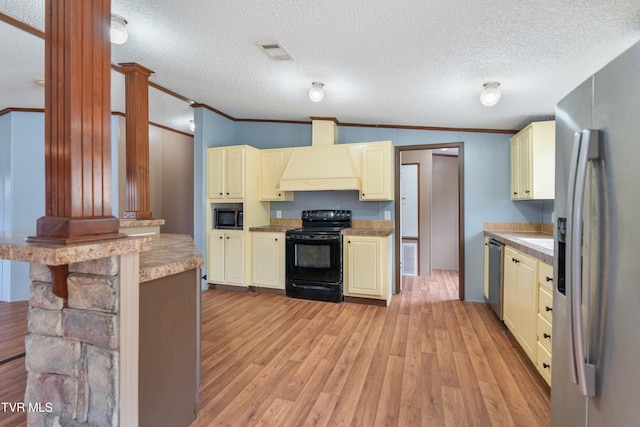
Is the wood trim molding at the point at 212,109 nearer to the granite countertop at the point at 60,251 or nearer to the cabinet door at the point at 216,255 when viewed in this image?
the cabinet door at the point at 216,255

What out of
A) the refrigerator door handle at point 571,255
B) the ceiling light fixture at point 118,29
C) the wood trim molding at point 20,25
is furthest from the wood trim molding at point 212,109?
the refrigerator door handle at point 571,255

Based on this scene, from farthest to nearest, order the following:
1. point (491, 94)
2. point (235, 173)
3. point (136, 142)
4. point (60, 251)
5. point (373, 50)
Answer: point (235, 173) → point (136, 142) → point (491, 94) → point (373, 50) → point (60, 251)

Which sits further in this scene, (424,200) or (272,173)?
(424,200)

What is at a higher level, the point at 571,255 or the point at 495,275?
the point at 571,255

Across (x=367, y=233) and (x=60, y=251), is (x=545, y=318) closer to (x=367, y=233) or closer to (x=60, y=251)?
(x=367, y=233)

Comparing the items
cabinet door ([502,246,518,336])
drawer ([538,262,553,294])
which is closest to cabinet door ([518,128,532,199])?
cabinet door ([502,246,518,336])

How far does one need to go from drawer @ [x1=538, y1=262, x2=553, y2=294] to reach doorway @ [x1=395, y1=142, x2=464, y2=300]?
1961mm

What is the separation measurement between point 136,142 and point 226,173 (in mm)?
1437

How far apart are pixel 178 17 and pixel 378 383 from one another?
289 centimetres

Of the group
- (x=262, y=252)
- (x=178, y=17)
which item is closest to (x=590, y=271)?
(x=178, y=17)

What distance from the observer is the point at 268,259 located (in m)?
4.18

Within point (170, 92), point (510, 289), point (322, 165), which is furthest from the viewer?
point (322, 165)

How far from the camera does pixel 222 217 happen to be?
4355mm

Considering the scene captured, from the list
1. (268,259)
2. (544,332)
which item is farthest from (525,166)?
(268,259)
